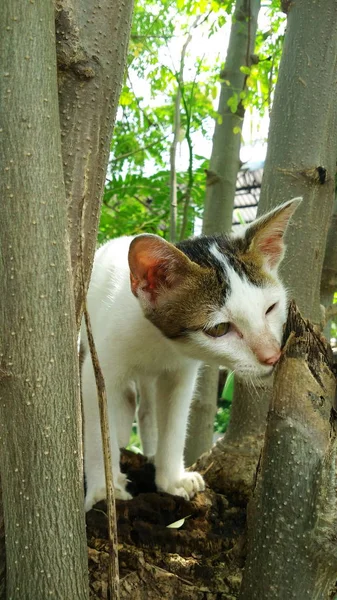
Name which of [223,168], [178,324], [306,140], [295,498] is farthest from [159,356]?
[223,168]

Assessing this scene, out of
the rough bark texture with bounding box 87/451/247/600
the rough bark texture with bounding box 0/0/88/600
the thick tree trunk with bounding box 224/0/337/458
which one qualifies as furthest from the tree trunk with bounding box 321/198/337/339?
the rough bark texture with bounding box 0/0/88/600

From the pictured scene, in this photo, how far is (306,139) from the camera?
2041mm

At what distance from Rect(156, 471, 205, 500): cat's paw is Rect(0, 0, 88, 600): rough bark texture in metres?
1.01

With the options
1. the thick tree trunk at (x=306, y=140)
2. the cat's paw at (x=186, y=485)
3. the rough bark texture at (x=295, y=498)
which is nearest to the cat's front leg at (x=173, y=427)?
the cat's paw at (x=186, y=485)

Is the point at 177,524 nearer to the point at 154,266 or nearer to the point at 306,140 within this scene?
the point at 154,266

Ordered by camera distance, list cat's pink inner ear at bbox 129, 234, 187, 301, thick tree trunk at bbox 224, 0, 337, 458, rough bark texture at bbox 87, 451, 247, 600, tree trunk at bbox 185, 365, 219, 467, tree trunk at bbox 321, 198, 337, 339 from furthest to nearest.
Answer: tree trunk at bbox 185, 365, 219, 467 < tree trunk at bbox 321, 198, 337, 339 < thick tree trunk at bbox 224, 0, 337, 458 < cat's pink inner ear at bbox 129, 234, 187, 301 < rough bark texture at bbox 87, 451, 247, 600

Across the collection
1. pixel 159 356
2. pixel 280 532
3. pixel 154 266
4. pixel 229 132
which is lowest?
pixel 280 532

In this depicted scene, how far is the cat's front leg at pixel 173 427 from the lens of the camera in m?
2.22

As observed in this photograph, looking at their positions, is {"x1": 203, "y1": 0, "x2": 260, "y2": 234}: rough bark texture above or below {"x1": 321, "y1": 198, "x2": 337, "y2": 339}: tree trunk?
above

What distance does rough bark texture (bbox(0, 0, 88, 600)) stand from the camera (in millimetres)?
1113

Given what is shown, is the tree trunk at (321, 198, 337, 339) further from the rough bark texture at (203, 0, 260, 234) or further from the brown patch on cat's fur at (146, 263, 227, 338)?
the rough bark texture at (203, 0, 260, 234)

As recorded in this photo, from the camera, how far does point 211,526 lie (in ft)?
6.35

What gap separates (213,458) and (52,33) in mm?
1619

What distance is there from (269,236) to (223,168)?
4.59ft
